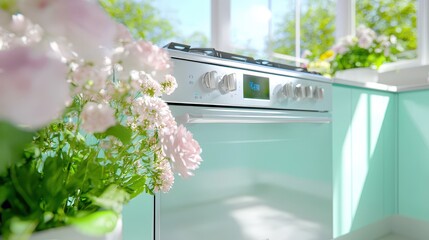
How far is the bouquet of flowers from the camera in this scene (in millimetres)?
2342

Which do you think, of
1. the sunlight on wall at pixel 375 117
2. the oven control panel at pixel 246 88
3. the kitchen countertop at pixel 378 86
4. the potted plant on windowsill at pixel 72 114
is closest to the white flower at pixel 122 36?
the potted plant on windowsill at pixel 72 114

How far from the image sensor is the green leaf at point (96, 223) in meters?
0.37

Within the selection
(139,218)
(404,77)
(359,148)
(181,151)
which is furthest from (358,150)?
(181,151)

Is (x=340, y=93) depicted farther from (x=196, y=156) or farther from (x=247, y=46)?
(x=196, y=156)

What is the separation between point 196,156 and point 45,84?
0.29 m

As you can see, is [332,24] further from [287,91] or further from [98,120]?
[98,120]

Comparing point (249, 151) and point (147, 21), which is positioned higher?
point (147, 21)

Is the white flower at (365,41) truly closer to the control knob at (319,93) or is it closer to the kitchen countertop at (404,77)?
the kitchen countertop at (404,77)

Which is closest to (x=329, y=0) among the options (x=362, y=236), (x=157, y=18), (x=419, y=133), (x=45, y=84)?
(x=419, y=133)

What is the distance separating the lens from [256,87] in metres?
1.26

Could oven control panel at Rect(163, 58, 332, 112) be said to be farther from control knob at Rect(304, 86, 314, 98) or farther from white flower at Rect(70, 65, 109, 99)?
white flower at Rect(70, 65, 109, 99)

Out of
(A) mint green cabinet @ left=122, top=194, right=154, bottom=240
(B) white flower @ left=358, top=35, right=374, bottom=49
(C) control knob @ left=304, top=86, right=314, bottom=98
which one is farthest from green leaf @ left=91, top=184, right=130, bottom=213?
(B) white flower @ left=358, top=35, right=374, bottom=49

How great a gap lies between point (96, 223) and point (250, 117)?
34.0 inches

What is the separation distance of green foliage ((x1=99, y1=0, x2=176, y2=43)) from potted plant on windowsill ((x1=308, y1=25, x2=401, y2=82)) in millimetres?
1067
